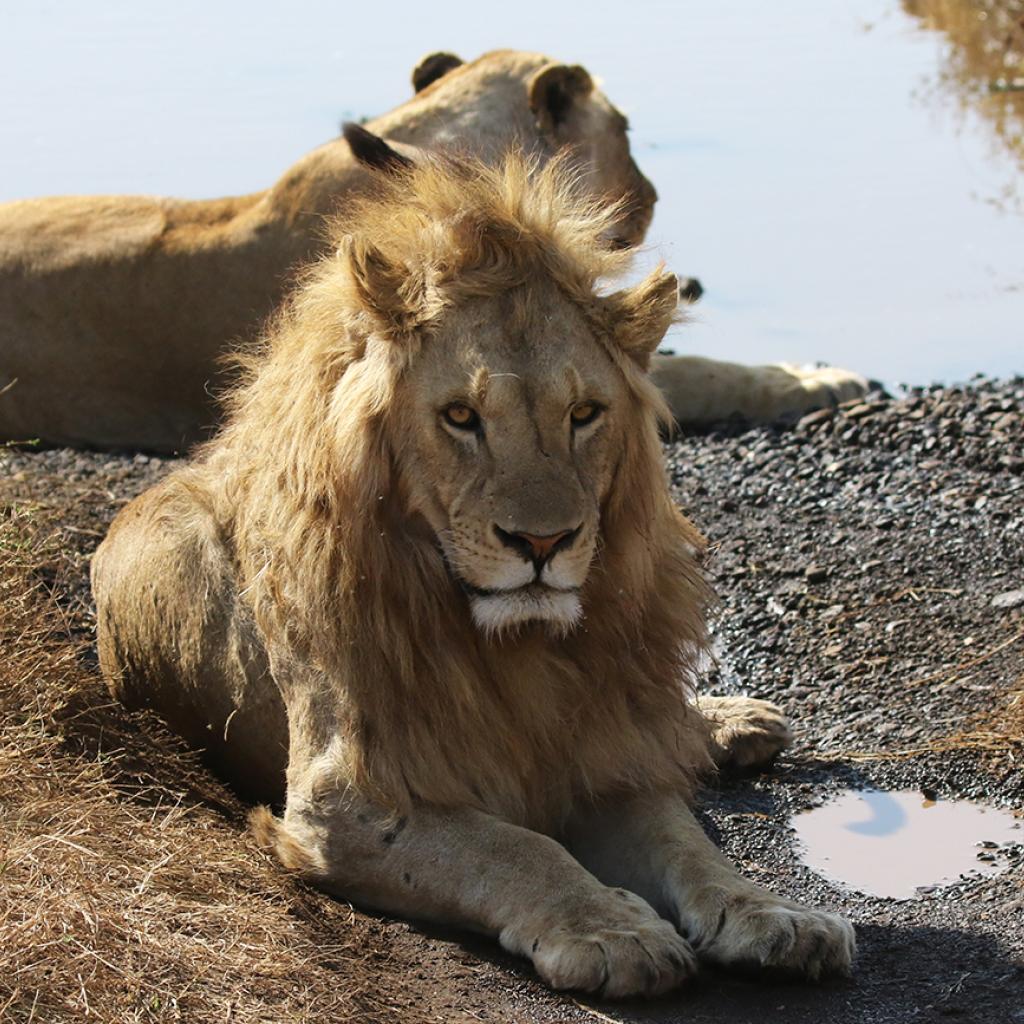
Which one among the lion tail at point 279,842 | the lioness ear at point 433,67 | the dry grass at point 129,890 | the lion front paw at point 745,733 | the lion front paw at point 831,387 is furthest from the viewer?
the lioness ear at point 433,67

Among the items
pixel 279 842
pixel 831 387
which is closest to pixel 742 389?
pixel 831 387

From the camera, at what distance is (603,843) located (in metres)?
4.45

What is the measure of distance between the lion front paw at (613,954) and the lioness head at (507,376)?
2.15 feet

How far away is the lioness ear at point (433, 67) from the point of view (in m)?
10.4

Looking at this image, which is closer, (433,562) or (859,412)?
(433,562)

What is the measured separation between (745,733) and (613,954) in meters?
1.71

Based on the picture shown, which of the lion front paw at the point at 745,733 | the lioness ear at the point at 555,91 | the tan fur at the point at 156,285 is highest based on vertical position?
the lioness ear at the point at 555,91

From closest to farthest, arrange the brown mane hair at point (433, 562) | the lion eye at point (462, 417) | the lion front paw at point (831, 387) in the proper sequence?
the lion eye at point (462, 417) < the brown mane hair at point (433, 562) < the lion front paw at point (831, 387)

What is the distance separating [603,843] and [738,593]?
2.74m

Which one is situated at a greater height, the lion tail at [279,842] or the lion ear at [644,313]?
the lion ear at [644,313]

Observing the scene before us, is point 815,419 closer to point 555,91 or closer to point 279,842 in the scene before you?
point 555,91

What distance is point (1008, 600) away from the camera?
6453 mm

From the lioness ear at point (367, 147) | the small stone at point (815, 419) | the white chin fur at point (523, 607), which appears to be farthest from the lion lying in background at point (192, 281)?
the white chin fur at point (523, 607)

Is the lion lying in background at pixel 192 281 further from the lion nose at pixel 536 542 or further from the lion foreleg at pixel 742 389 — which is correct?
the lion nose at pixel 536 542
